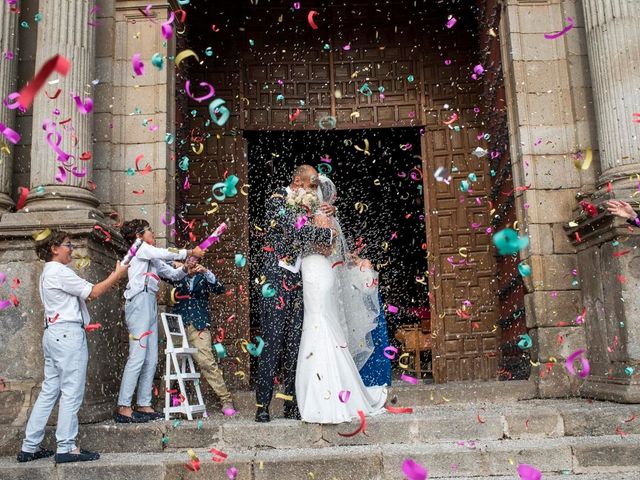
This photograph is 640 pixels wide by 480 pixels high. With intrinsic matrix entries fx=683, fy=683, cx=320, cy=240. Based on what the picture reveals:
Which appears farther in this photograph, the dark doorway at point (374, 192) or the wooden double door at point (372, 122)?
the dark doorway at point (374, 192)

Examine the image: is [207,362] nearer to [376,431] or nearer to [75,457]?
[75,457]

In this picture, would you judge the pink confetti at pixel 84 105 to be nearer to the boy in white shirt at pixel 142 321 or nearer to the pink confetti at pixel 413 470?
the boy in white shirt at pixel 142 321

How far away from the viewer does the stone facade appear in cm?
553

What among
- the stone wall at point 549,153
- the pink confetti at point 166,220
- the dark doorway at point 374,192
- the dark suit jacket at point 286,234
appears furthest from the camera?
the dark doorway at point 374,192

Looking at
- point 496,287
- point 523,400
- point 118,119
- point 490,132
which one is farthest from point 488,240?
point 118,119

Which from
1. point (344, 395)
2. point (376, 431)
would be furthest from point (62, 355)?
point (376, 431)

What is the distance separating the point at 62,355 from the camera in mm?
4508

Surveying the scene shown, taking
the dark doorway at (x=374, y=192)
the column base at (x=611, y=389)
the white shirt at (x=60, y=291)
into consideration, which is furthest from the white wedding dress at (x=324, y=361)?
the dark doorway at (x=374, y=192)

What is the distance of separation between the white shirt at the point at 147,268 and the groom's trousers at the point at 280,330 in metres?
0.92

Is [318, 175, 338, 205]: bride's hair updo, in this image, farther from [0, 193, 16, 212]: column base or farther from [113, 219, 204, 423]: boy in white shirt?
[0, 193, 16, 212]: column base

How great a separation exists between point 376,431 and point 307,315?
3.19ft

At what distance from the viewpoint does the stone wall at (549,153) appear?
630 centimetres

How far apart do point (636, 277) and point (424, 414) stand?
2.10 m

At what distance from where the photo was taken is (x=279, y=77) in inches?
366
